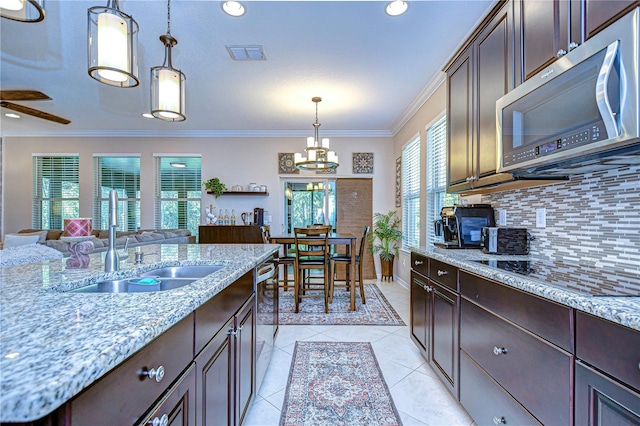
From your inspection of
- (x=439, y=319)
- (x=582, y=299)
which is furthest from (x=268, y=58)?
(x=582, y=299)

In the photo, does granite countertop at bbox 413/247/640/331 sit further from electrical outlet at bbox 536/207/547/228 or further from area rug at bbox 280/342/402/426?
area rug at bbox 280/342/402/426

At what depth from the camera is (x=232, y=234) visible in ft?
16.8

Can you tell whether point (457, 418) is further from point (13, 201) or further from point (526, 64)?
point (13, 201)

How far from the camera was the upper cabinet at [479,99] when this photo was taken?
1789 mm

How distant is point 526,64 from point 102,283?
230 centimetres

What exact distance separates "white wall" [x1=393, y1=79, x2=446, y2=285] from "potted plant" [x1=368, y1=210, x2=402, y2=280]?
0.16 meters

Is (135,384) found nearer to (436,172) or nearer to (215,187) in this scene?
(436,172)

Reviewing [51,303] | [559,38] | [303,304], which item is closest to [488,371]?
[559,38]

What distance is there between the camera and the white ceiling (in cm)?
238

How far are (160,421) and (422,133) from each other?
13.5 feet

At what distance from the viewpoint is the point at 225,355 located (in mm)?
1221

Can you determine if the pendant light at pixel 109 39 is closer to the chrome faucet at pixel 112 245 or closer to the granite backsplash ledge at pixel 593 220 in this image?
the chrome faucet at pixel 112 245

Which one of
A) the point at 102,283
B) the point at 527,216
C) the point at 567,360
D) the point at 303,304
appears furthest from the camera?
the point at 303,304

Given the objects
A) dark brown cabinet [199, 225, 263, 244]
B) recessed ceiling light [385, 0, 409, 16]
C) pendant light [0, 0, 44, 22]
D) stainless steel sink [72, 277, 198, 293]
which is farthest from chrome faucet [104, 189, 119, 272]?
dark brown cabinet [199, 225, 263, 244]
